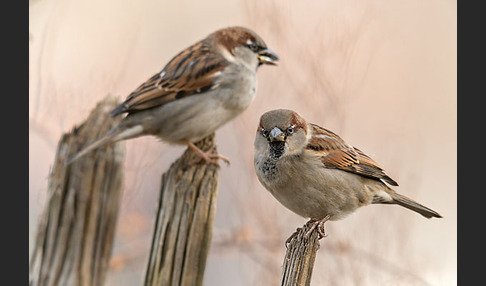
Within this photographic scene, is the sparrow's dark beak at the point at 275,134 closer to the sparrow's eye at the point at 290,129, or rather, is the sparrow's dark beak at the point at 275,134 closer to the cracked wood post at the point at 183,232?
the sparrow's eye at the point at 290,129

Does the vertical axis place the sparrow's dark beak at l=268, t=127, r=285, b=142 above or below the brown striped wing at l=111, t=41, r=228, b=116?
below

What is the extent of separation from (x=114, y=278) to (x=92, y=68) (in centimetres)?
112

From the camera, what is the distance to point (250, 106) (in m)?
3.46

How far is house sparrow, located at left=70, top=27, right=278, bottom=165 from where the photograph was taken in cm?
329

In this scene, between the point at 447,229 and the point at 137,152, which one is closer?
the point at 137,152

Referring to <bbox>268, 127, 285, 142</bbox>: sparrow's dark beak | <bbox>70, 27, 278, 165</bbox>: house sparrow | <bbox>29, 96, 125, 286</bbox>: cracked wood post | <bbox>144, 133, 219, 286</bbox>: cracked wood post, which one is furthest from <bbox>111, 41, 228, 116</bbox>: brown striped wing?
<bbox>268, 127, 285, 142</bbox>: sparrow's dark beak

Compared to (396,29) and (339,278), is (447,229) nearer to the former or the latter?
(339,278)

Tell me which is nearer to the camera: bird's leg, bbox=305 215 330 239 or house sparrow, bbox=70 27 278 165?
bird's leg, bbox=305 215 330 239

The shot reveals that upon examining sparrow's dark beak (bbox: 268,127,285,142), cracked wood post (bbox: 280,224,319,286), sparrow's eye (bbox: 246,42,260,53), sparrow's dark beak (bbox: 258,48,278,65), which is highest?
sparrow's eye (bbox: 246,42,260,53)

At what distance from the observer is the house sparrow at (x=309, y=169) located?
95.6 inches

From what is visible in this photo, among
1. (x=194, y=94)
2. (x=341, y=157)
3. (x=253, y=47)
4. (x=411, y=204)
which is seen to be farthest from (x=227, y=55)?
(x=411, y=204)

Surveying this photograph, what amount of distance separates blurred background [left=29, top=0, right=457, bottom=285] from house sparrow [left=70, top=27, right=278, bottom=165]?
0.30 ft

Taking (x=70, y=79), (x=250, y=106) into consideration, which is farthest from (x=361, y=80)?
(x=70, y=79)

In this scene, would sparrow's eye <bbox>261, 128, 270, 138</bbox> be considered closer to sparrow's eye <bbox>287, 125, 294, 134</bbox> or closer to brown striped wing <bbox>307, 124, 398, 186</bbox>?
sparrow's eye <bbox>287, 125, 294, 134</bbox>
